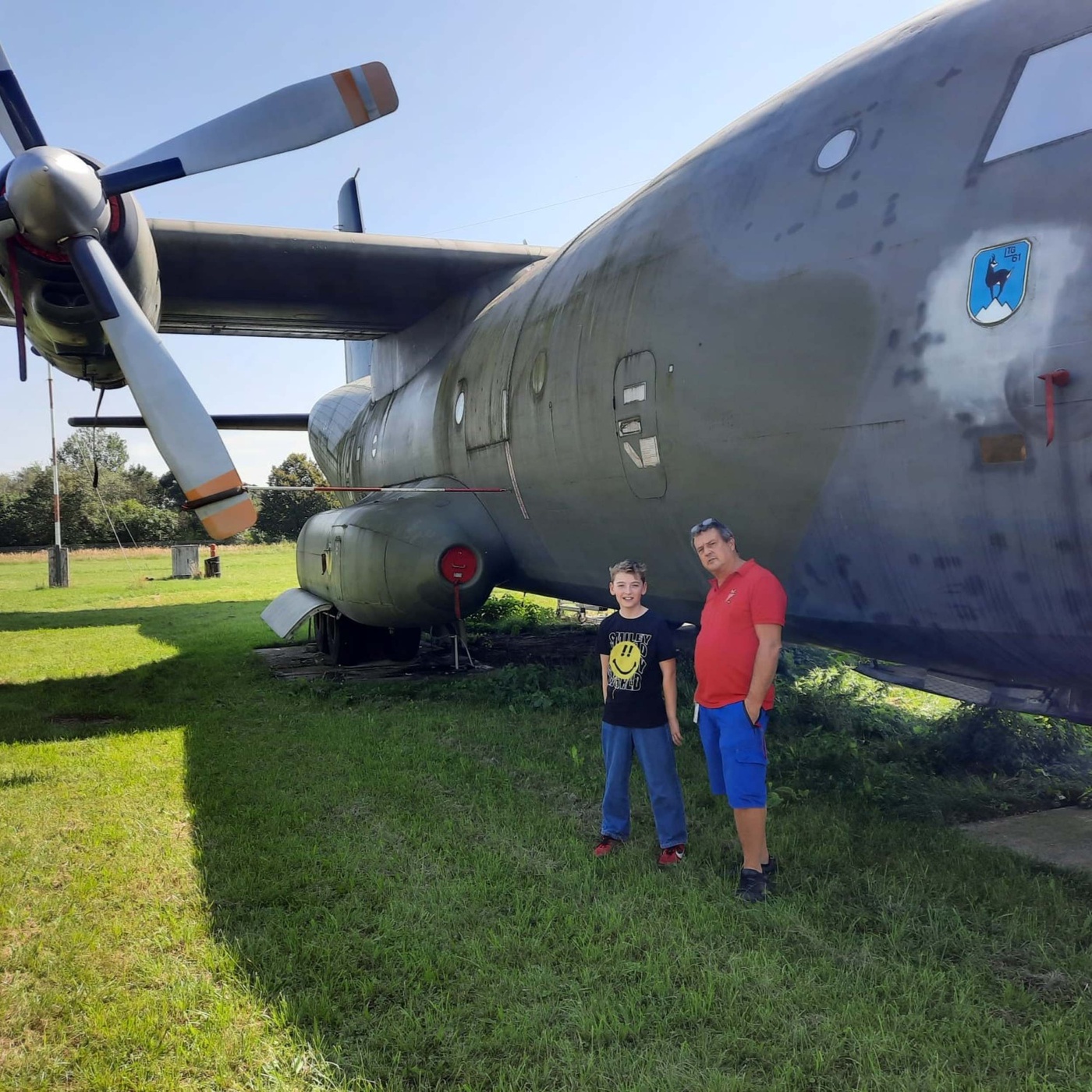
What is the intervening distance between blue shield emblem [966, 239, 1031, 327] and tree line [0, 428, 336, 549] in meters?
40.7

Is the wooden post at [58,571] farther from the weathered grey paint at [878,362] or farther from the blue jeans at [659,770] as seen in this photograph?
the blue jeans at [659,770]

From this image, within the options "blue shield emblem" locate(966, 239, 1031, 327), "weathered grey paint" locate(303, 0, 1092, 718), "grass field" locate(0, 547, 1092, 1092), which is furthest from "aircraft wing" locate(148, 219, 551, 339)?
"blue shield emblem" locate(966, 239, 1031, 327)

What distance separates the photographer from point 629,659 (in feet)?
14.6

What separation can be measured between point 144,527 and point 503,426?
158 ft

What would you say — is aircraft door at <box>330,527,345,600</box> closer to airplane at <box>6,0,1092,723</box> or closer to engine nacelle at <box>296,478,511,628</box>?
engine nacelle at <box>296,478,511,628</box>

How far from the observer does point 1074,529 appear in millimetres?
3277

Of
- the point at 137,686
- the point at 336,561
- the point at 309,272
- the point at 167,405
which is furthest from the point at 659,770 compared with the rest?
the point at 309,272

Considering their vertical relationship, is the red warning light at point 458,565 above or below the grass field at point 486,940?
above

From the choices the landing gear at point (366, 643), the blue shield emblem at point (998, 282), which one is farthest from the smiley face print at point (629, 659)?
the landing gear at point (366, 643)

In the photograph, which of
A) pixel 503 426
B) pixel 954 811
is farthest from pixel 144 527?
pixel 954 811

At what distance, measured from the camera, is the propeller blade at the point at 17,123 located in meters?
7.29

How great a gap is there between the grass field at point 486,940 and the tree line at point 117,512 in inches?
1491

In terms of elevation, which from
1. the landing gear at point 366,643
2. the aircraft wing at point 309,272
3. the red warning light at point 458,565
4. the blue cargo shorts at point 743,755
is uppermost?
the aircraft wing at point 309,272

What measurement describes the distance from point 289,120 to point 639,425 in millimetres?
4959
